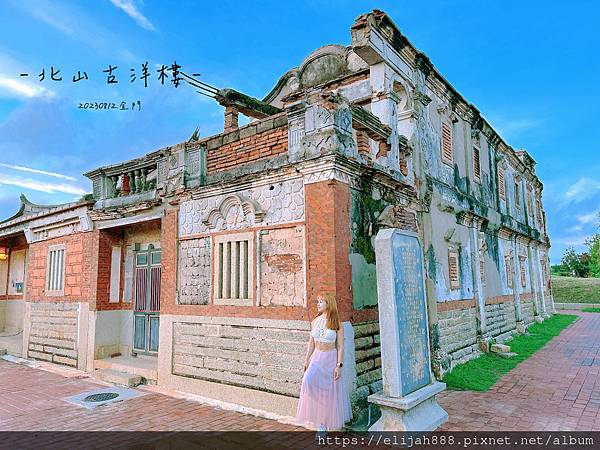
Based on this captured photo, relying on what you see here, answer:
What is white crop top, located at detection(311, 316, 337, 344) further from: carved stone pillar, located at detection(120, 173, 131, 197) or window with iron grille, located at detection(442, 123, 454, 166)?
window with iron grille, located at detection(442, 123, 454, 166)

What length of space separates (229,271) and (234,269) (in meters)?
0.17

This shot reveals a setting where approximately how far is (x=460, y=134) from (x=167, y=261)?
9558 mm

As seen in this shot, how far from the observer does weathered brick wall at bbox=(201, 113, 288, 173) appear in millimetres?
6961

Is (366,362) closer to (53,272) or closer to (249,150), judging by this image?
(249,150)

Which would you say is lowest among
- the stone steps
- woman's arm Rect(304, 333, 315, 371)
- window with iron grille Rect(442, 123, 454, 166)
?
the stone steps

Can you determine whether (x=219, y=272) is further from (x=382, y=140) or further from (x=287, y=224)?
(x=382, y=140)

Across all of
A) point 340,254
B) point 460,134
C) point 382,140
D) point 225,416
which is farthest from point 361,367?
point 460,134

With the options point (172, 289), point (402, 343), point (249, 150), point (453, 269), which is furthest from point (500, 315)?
point (172, 289)

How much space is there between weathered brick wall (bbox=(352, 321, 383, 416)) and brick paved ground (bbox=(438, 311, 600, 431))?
116cm

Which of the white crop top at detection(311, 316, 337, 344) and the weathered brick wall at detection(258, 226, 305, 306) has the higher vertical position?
the weathered brick wall at detection(258, 226, 305, 306)

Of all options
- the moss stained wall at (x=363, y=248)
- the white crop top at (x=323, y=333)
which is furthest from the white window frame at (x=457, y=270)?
the white crop top at (x=323, y=333)

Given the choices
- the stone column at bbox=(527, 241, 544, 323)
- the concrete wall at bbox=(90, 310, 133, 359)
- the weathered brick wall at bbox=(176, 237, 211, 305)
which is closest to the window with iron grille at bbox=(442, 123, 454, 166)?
the weathered brick wall at bbox=(176, 237, 211, 305)

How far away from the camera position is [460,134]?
42.0 ft

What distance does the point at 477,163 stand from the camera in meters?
14.0
